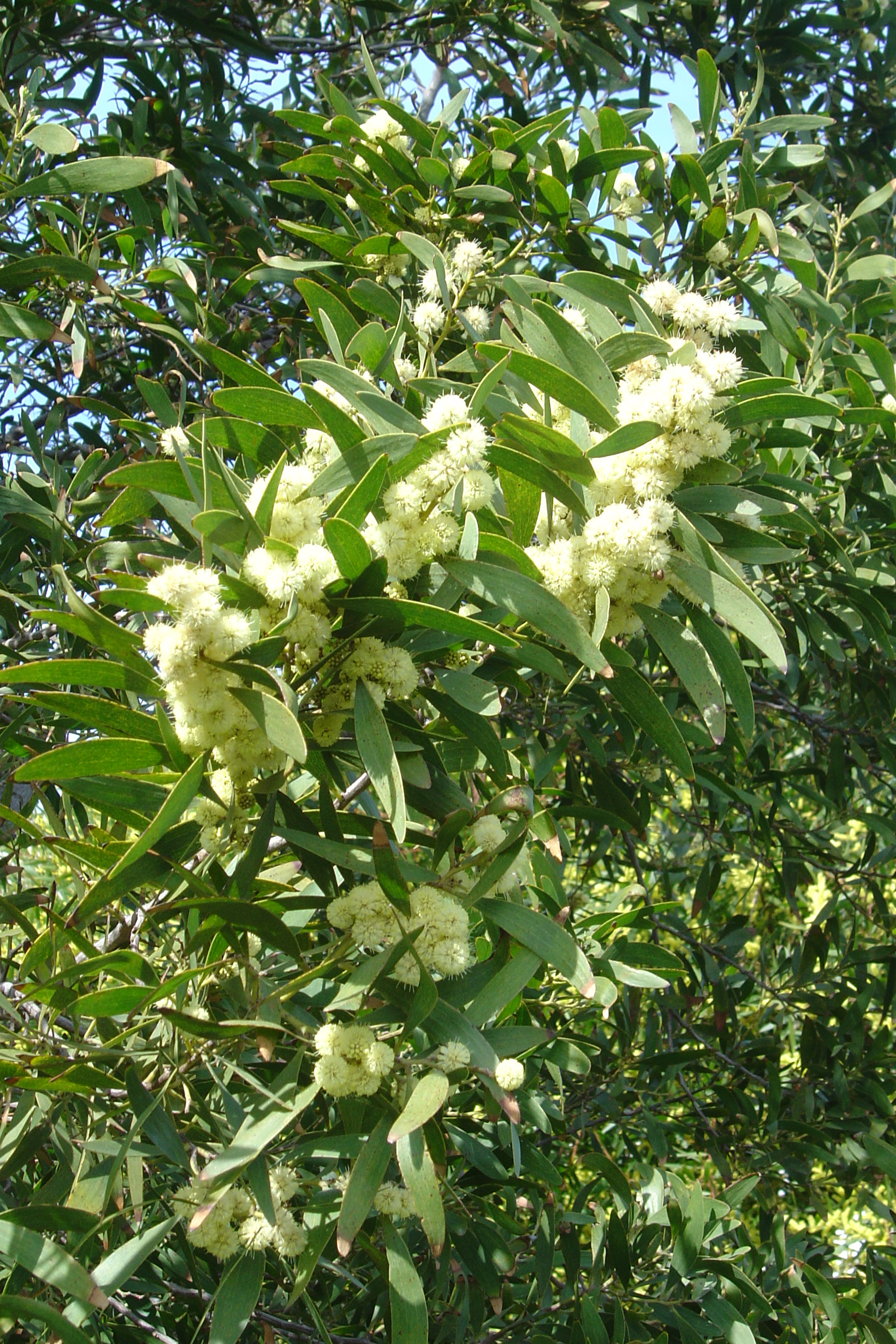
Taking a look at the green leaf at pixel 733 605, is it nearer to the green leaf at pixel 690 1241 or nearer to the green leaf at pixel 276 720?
the green leaf at pixel 276 720

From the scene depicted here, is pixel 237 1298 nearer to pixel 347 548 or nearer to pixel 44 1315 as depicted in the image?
pixel 44 1315

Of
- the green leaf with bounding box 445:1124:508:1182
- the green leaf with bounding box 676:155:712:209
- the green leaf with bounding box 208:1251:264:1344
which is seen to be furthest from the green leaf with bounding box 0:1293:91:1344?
the green leaf with bounding box 676:155:712:209

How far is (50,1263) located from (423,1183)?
0.40 metres

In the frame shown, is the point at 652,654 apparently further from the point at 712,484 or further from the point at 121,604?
the point at 121,604

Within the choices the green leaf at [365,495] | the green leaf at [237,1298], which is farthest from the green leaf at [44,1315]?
the green leaf at [365,495]

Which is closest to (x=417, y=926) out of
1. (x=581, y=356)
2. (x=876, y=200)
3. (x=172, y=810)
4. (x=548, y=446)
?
(x=172, y=810)

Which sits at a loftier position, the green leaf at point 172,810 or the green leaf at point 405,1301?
the green leaf at point 172,810

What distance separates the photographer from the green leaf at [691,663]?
125cm

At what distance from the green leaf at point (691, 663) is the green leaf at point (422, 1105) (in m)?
0.51

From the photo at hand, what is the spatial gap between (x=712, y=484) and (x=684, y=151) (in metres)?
1.19

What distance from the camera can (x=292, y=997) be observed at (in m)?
1.49

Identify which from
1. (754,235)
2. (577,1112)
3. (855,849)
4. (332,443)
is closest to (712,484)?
(332,443)

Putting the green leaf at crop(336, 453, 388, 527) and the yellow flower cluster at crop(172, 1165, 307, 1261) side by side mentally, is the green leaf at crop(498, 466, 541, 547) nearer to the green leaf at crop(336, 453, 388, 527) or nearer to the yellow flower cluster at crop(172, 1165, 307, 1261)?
the green leaf at crop(336, 453, 388, 527)

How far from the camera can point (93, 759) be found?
3.49ft
